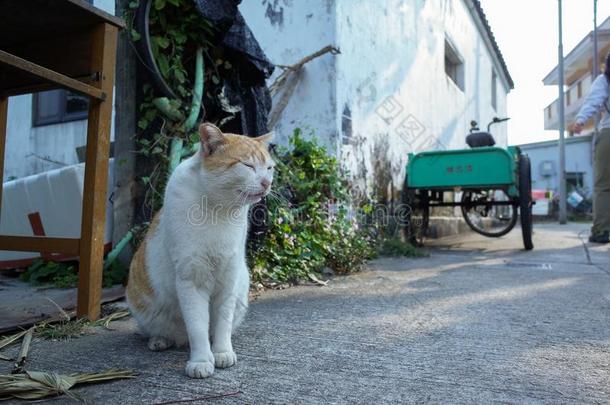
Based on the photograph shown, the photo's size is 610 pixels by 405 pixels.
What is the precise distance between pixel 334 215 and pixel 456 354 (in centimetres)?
201

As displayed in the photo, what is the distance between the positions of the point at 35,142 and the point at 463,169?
540 centimetres

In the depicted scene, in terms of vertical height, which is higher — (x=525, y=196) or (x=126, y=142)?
(x=126, y=142)

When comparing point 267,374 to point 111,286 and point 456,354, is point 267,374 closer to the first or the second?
point 456,354

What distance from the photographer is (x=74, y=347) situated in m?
1.70

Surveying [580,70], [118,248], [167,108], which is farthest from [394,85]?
[580,70]

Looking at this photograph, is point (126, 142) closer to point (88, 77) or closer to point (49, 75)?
point (88, 77)

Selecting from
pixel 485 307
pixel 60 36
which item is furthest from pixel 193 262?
pixel 485 307

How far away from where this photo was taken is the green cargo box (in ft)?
14.6

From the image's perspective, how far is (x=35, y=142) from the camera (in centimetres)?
578

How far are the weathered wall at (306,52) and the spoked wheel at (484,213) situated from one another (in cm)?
220

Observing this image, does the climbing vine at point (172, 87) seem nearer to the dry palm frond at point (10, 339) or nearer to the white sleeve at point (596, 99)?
the dry palm frond at point (10, 339)

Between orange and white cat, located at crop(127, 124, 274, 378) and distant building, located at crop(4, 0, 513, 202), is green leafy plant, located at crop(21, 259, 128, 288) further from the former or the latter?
distant building, located at crop(4, 0, 513, 202)

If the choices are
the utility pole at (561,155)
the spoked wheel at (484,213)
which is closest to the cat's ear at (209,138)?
the spoked wheel at (484,213)

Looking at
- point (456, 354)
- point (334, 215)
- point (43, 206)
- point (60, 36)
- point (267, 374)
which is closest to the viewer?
point (267, 374)
